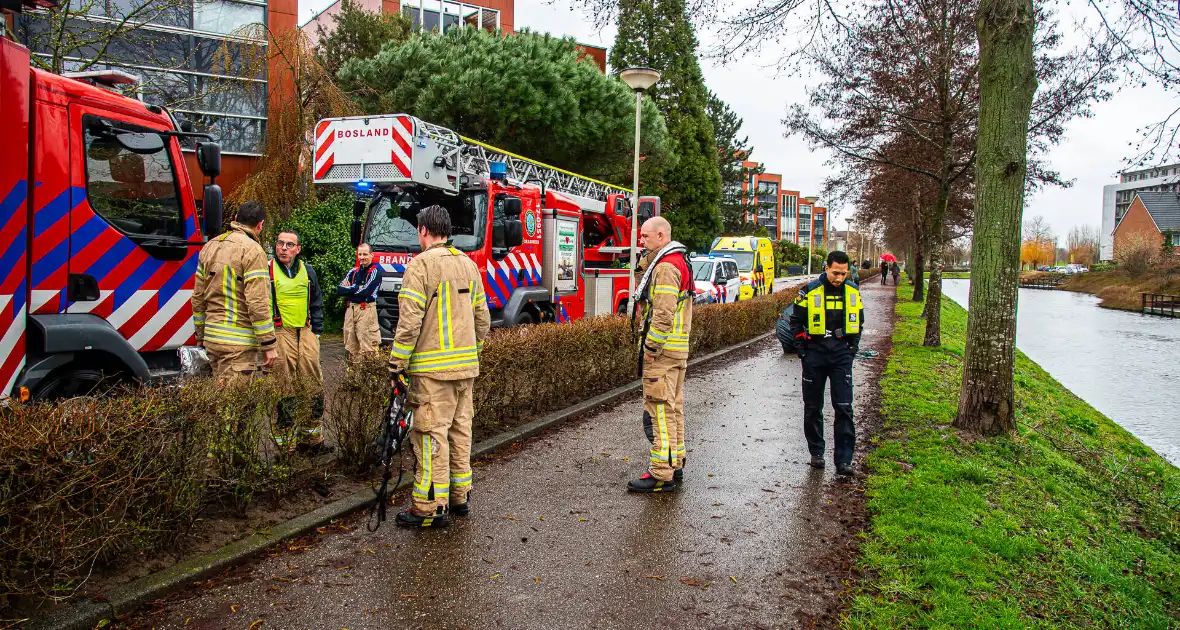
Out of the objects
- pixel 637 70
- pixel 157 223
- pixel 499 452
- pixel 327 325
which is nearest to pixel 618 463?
pixel 499 452

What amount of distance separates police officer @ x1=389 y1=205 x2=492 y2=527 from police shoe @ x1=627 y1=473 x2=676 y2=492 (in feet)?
4.55

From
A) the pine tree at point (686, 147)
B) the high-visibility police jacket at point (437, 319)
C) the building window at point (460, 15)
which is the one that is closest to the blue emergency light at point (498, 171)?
the high-visibility police jacket at point (437, 319)

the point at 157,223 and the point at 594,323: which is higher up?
the point at 157,223

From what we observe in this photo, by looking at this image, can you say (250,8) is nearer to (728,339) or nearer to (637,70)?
(637,70)

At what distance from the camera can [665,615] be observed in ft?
11.8

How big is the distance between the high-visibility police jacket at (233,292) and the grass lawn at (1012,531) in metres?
3.90

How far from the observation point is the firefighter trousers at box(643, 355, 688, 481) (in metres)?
5.37

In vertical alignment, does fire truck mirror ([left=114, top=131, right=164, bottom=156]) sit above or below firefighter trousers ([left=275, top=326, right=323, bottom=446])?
above

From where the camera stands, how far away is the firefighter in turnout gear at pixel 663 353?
5.27m

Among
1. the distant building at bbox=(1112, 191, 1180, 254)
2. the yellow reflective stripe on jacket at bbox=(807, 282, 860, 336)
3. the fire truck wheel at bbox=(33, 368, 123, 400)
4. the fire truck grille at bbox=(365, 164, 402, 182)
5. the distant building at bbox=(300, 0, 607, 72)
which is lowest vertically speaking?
the fire truck wheel at bbox=(33, 368, 123, 400)

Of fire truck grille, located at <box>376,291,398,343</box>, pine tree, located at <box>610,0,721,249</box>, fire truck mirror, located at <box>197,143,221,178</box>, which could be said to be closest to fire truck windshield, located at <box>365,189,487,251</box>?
fire truck grille, located at <box>376,291,398,343</box>

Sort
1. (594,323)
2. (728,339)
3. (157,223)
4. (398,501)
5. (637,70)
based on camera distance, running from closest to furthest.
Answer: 1. (398,501)
2. (157,223)
3. (594,323)
4. (637,70)
5. (728,339)

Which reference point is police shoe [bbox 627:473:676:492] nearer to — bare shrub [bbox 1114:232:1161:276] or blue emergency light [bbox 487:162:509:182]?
blue emergency light [bbox 487:162:509:182]

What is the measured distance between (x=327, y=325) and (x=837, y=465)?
1163cm
